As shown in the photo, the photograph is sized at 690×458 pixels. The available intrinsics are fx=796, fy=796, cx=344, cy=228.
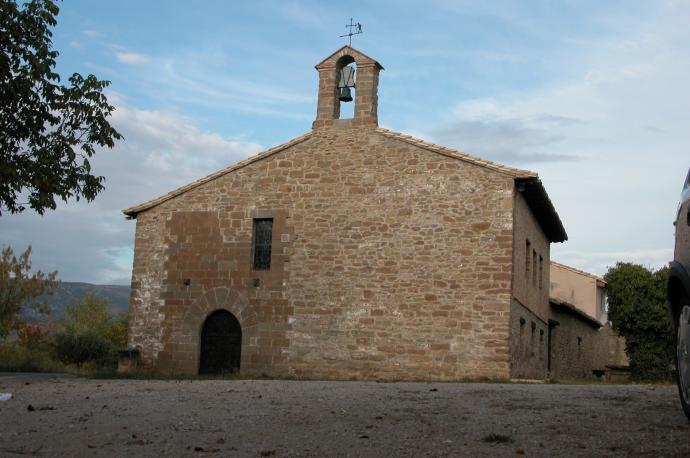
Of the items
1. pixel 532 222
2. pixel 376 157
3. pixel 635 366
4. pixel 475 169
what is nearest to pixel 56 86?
pixel 376 157

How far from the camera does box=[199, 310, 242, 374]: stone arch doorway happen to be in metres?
19.3

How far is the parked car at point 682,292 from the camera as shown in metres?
5.71

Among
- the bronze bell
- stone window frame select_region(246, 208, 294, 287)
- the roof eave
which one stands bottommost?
stone window frame select_region(246, 208, 294, 287)

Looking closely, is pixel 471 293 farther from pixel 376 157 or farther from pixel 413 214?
pixel 376 157

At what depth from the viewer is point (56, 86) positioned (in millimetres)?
13602

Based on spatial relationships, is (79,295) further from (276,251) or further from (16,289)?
(276,251)

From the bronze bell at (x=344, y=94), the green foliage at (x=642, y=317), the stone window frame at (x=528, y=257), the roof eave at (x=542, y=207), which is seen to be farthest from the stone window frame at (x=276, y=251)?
the green foliage at (x=642, y=317)

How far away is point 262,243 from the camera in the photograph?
19703 millimetres

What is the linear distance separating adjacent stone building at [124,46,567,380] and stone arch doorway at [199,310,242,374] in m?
0.03

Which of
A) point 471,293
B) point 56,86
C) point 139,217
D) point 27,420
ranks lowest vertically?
point 27,420

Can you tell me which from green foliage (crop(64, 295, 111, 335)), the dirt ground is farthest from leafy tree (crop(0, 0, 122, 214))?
green foliage (crop(64, 295, 111, 335))

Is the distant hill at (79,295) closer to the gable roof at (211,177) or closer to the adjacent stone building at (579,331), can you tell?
the adjacent stone building at (579,331)

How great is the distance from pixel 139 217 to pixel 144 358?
11.9ft

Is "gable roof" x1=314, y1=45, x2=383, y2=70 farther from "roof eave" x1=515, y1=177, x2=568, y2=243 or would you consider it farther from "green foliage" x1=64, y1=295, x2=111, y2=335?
"green foliage" x1=64, y1=295, x2=111, y2=335
